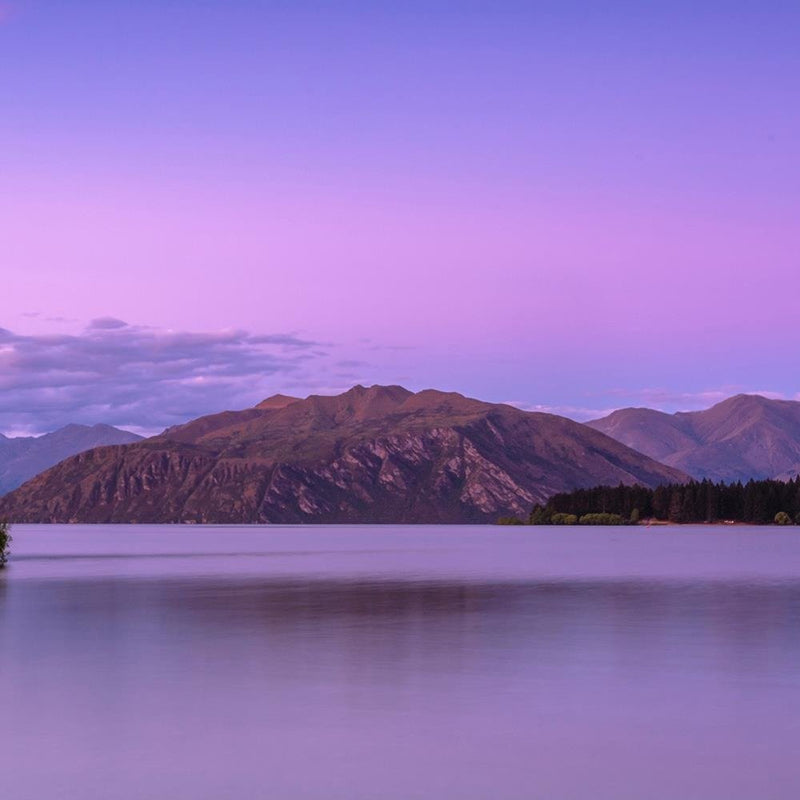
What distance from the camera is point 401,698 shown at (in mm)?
39844

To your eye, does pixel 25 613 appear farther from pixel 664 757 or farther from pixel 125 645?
pixel 664 757

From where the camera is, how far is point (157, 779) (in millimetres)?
28562

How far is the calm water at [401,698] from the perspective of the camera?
28562mm

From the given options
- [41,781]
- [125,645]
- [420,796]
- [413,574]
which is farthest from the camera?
[413,574]

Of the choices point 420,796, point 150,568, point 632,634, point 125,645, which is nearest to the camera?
point 420,796

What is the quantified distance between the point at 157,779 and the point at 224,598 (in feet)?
197

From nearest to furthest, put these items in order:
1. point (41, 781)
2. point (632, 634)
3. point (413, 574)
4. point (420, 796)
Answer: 1. point (420, 796)
2. point (41, 781)
3. point (632, 634)
4. point (413, 574)

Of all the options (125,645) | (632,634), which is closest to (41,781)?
(125,645)

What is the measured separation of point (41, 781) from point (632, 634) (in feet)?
126

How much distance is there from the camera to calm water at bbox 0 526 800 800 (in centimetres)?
2856

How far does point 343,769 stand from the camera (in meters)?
29.5

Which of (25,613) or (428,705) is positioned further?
(25,613)

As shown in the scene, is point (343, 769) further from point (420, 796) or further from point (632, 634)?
point (632, 634)

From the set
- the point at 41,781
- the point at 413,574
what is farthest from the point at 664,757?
the point at 413,574
